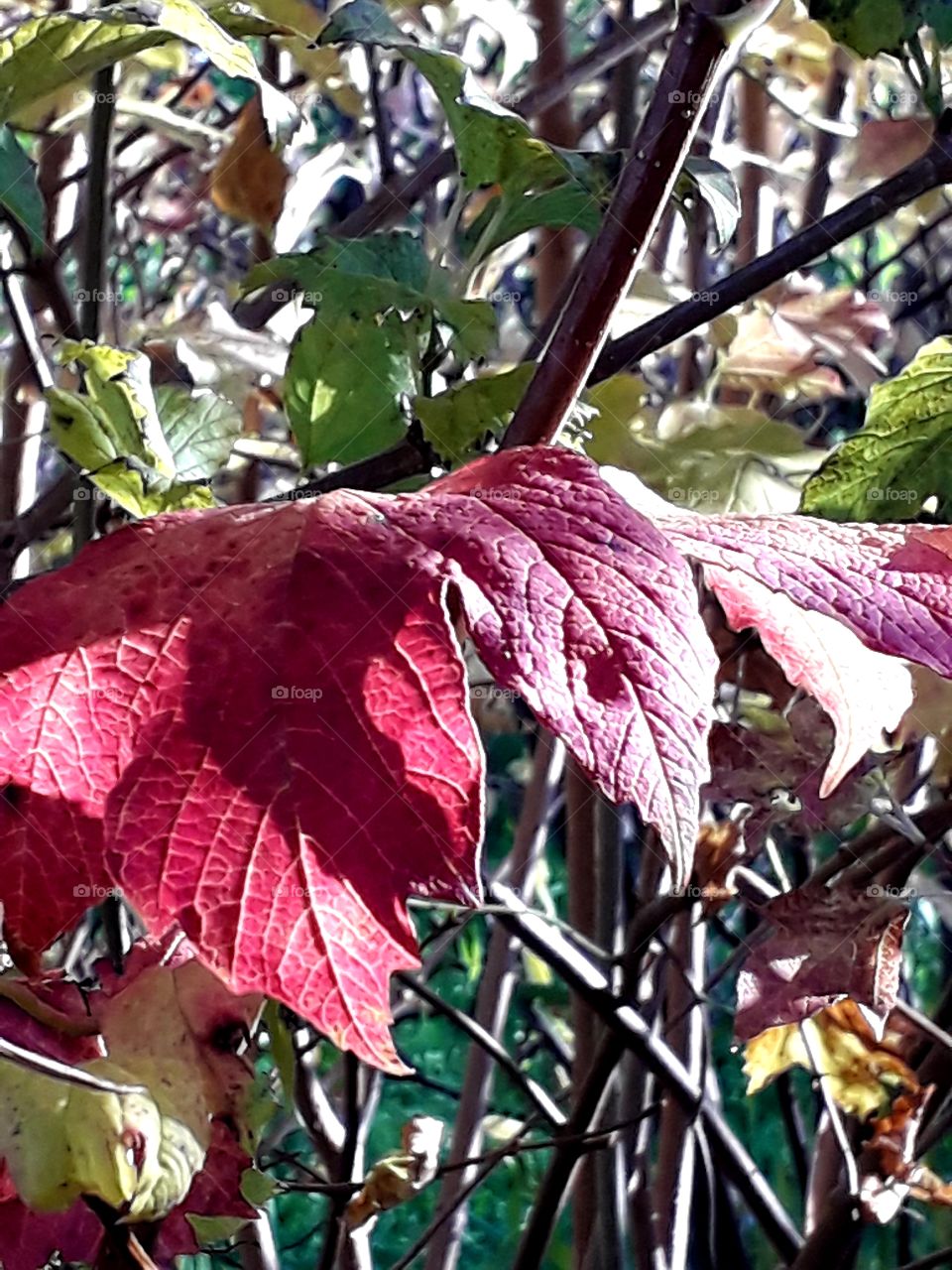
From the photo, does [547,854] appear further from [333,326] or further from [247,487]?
[333,326]

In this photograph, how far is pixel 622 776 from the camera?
0.22 m

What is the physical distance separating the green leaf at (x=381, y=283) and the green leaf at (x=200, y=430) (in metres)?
0.04

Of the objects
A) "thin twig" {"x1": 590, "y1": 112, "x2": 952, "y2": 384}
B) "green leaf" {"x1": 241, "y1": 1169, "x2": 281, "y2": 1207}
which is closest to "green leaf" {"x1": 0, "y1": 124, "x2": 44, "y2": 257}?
"thin twig" {"x1": 590, "y1": 112, "x2": 952, "y2": 384}

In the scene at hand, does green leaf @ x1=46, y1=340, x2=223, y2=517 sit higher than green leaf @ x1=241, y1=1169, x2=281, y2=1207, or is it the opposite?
green leaf @ x1=46, y1=340, x2=223, y2=517

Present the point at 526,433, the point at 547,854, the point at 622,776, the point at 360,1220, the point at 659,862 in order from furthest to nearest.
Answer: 1. the point at 547,854
2. the point at 659,862
3. the point at 360,1220
4. the point at 526,433
5. the point at 622,776

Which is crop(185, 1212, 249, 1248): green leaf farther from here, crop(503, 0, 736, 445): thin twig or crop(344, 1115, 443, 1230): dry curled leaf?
crop(503, 0, 736, 445): thin twig

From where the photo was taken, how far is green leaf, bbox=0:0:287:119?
348 millimetres

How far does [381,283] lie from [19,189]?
12 centimetres

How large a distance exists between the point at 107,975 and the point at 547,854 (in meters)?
1.67

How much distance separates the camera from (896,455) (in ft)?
1.31

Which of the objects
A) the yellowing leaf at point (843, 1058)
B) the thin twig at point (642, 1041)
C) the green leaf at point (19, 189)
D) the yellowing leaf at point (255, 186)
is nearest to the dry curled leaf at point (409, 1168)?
the thin twig at point (642, 1041)

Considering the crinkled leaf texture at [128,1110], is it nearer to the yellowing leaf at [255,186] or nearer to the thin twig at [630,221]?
the thin twig at [630,221]

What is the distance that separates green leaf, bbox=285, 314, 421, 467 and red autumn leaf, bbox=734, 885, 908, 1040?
0.19m

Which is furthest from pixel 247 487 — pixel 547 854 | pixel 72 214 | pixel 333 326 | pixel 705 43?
pixel 547 854
